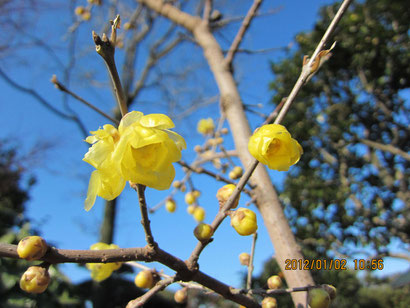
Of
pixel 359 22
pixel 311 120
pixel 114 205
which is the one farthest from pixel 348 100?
pixel 114 205

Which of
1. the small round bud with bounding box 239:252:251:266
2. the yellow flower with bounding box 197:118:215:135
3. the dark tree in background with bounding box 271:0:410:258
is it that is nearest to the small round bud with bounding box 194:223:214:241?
the small round bud with bounding box 239:252:251:266

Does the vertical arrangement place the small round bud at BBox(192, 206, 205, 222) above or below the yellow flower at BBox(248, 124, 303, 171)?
above

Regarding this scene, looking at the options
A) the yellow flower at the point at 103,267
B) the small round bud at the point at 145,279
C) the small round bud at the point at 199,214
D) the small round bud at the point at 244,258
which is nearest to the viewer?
the small round bud at the point at 145,279

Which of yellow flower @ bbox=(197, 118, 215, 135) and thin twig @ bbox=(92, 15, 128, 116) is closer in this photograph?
thin twig @ bbox=(92, 15, 128, 116)

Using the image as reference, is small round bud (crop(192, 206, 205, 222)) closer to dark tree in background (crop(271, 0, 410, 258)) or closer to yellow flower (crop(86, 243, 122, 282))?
yellow flower (crop(86, 243, 122, 282))

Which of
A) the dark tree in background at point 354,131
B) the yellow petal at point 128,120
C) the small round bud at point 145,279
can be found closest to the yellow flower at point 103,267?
the small round bud at point 145,279

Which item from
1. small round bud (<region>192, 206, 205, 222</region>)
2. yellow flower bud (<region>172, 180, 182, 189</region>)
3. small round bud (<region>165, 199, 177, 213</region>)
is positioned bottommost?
small round bud (<region>192, 206, 205, 222</region>)

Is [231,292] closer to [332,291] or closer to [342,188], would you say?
[332,291]

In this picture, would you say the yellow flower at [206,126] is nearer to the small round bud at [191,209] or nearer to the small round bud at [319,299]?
the small round bud at [191,209]
